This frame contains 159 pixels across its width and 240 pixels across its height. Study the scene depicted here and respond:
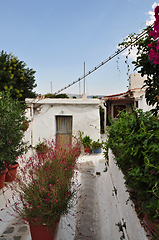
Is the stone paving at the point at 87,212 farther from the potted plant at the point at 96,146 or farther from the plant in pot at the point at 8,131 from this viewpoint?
the potted plant at the point at 96,146

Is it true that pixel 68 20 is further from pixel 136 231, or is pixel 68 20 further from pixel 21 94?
pixel 21 94

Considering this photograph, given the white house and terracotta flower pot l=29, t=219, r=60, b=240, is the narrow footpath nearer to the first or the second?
terracotta flower pot l=29, t=219, r=60, b=240

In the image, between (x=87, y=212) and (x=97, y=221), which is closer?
(x=97, y=221)

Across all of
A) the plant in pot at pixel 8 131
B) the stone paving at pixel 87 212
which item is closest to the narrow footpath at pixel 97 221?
the stone paving at pixel 87 212

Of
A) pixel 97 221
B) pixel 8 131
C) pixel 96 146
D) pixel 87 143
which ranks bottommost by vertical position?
pixel 97 221

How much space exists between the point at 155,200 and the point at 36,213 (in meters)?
1.46

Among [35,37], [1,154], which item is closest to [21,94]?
[35,37]

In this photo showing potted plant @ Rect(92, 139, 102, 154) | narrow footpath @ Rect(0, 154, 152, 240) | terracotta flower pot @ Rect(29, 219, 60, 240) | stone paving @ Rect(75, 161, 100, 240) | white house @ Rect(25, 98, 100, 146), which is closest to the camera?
narrow footpath @ Rect(0, 154, 152, 240)

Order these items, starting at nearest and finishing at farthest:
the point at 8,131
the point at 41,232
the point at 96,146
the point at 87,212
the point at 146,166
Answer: the point at 146,166
the point at 41,232
the point at 87,212
the point at 8,131
the point at 96,146

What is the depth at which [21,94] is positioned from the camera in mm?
14758

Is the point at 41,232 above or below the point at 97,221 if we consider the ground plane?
above

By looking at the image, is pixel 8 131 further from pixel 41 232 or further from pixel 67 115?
pixel 67 115

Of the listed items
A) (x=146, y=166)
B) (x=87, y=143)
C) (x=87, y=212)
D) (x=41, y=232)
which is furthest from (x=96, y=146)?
(x=146, y=166)

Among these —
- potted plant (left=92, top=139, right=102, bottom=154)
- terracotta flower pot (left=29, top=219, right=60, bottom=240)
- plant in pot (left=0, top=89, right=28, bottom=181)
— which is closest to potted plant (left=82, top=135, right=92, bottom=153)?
potted plant (left=92, top=139, right=102, bottom=154)
